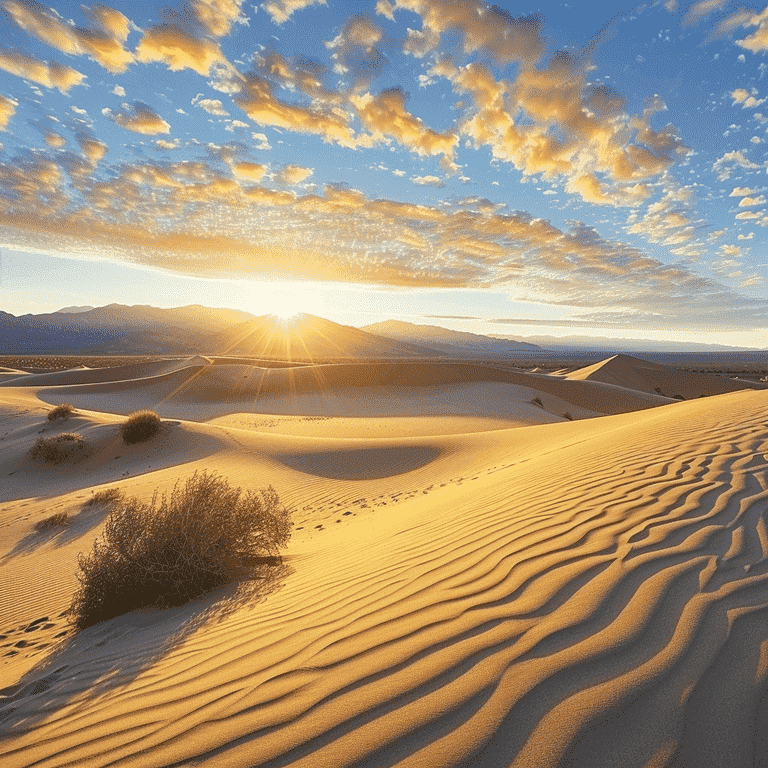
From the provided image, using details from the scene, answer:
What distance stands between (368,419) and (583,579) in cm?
2009

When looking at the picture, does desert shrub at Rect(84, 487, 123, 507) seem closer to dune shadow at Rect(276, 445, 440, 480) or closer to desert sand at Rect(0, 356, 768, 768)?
desert sand at Rect(0, 356, 768, 768)

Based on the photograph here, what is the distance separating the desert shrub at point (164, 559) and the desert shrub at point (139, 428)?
9974 millimetres

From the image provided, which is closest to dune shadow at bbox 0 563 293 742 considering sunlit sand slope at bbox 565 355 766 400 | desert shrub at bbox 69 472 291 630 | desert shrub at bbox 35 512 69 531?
desert shrub at bbox 69 472 291 630

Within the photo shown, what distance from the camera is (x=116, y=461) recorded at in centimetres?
1309

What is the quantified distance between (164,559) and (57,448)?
11089 mm

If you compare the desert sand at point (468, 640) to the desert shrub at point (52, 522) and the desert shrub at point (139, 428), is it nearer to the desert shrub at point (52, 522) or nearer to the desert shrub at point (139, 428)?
the desert shrub at point (52, 522)

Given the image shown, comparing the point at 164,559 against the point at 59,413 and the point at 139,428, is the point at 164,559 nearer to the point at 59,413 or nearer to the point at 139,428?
the point at 139,428

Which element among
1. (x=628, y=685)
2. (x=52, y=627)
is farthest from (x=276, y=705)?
(x=52, y=627)

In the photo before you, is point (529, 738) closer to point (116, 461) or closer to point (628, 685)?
point (628, 685)

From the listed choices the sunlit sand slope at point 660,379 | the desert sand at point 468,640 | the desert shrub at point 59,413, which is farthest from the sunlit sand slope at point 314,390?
the desert sand at point 468,640

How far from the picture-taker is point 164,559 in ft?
14.4

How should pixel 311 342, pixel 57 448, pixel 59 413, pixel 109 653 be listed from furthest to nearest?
pixel 311 342 < pixel 59 413 < pixel 57 448 < pixel 109 653

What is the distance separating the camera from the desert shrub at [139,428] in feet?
45.2

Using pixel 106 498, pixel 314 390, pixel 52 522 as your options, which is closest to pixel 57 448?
pixel 106 498
